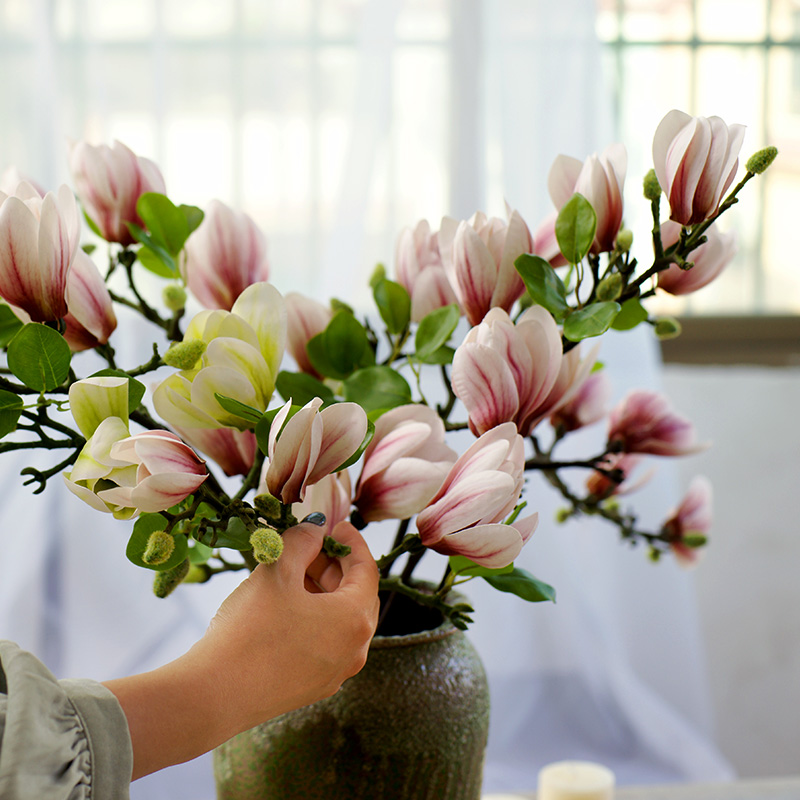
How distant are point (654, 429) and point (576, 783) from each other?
0.97 feet

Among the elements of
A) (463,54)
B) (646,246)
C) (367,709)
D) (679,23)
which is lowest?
(367,709)

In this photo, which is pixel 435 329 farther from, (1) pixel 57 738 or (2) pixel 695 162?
(1) pixel 57 738

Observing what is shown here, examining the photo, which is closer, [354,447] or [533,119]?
[354,447]

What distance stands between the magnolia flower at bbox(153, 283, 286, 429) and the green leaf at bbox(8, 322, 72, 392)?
4 centimetres

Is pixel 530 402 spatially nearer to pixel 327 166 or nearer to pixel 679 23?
pixel 327 166

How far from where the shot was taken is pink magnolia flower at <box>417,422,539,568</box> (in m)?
0.34

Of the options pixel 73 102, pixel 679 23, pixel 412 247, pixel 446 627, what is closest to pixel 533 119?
pixel 679 23

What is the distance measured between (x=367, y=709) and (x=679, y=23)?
4.98 ft

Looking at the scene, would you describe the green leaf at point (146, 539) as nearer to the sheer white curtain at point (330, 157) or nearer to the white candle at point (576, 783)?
the white candle at point (576, 783)

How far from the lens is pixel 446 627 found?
1.44 ft

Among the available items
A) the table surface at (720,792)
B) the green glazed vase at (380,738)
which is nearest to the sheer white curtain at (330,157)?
the table surface at (720,792)

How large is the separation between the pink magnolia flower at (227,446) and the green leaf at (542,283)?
0.50 feet

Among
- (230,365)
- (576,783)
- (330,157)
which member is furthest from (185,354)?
(330,157)

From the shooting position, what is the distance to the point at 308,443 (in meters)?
0.32
